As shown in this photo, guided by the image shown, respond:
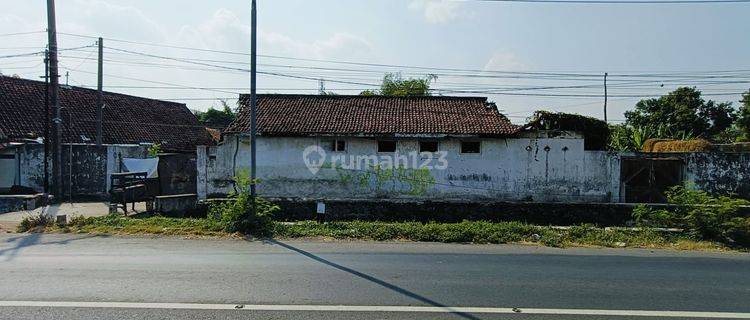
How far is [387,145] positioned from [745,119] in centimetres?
4132

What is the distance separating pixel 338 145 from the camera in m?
18.3

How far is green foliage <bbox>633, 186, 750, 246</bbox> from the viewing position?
10844 mm

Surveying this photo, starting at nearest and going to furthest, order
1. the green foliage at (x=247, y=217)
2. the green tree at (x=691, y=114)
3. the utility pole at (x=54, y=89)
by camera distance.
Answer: the green foliage at (x=247, y=217)
the utility pole at (x=54, y=89)
the green tree at (x=691, y=114)

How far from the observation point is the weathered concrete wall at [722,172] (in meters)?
17.4

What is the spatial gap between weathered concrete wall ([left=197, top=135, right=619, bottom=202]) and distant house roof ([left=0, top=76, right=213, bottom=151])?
10439 millimetres

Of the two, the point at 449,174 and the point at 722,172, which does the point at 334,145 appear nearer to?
the point at 449,174

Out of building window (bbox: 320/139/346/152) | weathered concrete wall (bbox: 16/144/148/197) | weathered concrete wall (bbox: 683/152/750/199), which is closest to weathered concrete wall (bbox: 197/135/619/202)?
building window (bbox: 320/139/346/152)

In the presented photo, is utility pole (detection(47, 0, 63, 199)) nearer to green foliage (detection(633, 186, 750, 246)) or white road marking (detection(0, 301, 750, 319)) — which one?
white road marking (detection(0, 301, 750, 319))

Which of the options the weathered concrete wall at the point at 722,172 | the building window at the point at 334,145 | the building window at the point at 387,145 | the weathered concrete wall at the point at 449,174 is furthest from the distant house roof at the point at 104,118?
the weathered concrete wall at the point at 722,172

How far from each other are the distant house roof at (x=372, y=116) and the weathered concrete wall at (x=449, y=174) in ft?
1.51

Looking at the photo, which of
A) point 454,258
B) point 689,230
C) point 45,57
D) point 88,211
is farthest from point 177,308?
point 45,57

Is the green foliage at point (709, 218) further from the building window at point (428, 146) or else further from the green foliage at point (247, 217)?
the green foliage at point (247, 217)

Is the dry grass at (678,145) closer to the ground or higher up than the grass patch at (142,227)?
higher up

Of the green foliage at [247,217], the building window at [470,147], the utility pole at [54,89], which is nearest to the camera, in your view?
the green foliage at [247,217]
